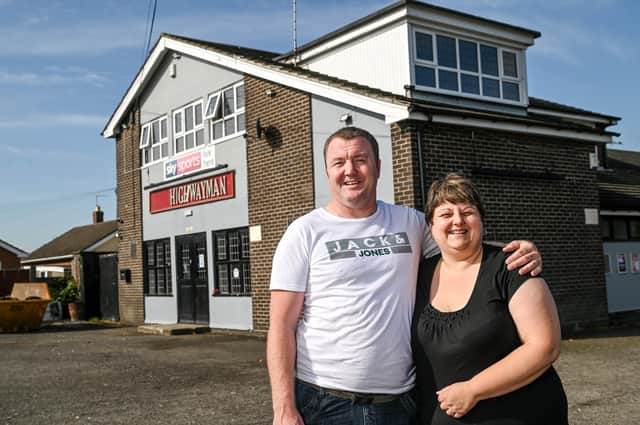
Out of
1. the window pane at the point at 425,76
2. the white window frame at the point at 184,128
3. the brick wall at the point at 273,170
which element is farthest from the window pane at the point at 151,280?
the window pane at the point at 425,76

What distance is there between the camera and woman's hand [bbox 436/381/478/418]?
2520 millimetres

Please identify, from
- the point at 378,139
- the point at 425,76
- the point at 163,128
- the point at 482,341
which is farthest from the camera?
the point at 163,128

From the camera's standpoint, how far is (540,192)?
512 inches

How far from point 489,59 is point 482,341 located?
493 inches

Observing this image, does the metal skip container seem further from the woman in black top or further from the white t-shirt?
the woman in black top

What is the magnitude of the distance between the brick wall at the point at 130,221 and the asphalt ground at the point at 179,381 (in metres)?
5.03

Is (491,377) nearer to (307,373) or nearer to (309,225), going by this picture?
(307,373)

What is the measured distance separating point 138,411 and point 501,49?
10742 millimetres

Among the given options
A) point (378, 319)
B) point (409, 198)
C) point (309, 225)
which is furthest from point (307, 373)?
point (409, 198)

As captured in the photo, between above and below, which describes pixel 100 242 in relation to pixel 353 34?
below

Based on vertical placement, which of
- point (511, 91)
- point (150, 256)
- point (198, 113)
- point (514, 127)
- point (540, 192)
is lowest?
point (150, 256)

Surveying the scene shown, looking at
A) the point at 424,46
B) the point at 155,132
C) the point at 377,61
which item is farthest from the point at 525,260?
the point at 155,132

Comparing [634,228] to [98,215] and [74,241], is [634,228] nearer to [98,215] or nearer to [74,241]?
[74,241]

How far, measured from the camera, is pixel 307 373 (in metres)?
2.83
